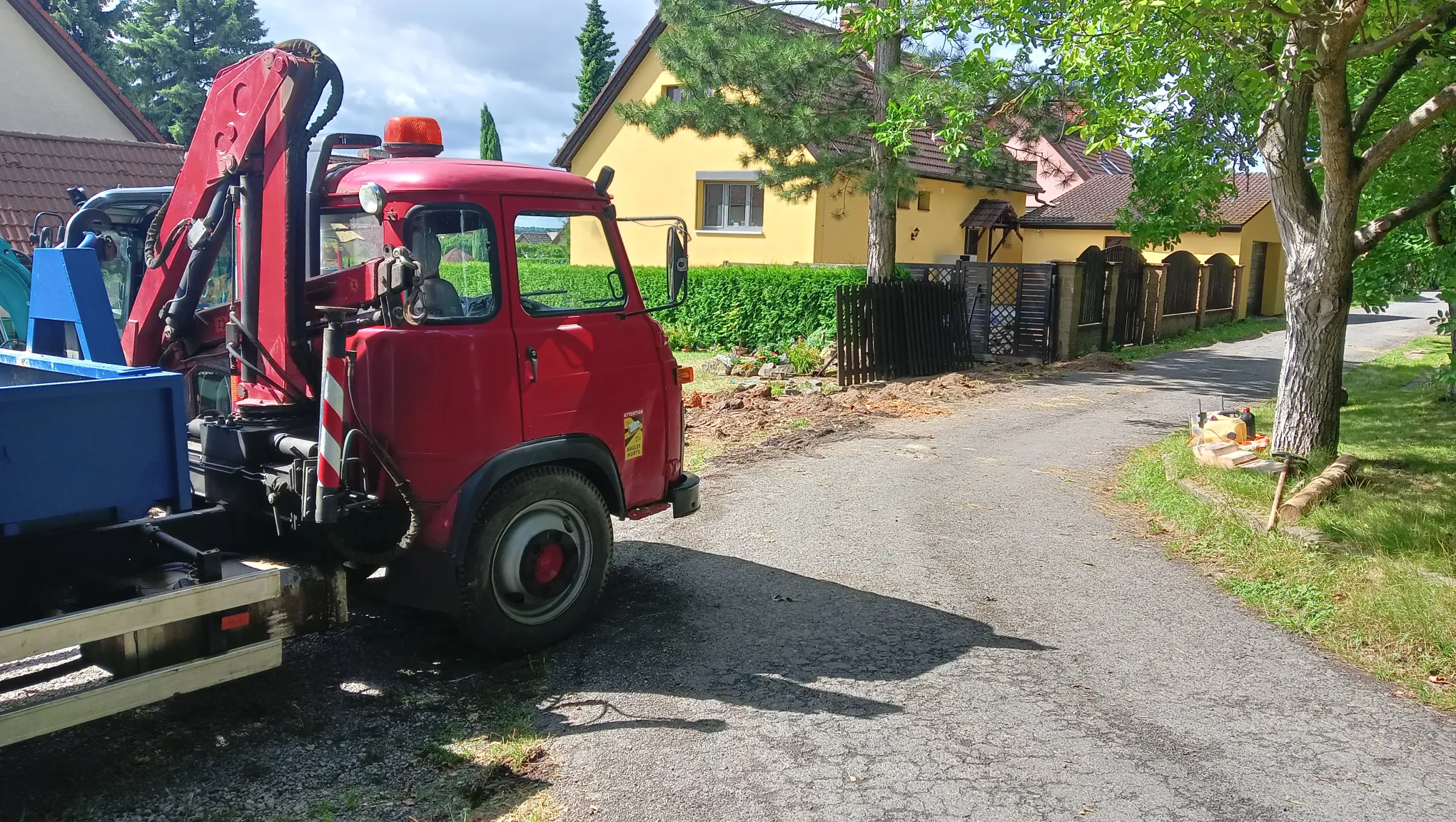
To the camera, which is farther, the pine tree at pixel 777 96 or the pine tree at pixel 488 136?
the pine tree at pixel 488 136

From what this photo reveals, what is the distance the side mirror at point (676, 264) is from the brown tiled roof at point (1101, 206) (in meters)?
27.1

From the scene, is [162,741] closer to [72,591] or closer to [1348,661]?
[72,591]

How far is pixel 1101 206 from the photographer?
113 ft

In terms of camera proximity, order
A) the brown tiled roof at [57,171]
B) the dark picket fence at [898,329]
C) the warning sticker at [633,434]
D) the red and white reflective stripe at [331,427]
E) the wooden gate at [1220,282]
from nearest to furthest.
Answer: the red and white reflective stripe at [331,427]
the warning sticker at [633,434]
the brown tiled roof at [57,171]
the dark picket fence at [898,329]
the wooden gate at [1220,282]

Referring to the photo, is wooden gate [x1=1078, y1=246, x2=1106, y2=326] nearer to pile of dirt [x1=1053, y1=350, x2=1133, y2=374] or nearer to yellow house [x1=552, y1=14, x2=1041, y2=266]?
pile of dirt [x1=1053, y1=350, x2=1133, y2=374]

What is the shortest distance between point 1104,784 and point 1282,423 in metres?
6.17

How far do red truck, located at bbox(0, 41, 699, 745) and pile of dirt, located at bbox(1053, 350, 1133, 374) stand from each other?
13831 millimetres

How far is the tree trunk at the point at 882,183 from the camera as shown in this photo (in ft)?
52.9

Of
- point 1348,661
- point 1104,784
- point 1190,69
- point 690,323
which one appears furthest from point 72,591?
point 690,323

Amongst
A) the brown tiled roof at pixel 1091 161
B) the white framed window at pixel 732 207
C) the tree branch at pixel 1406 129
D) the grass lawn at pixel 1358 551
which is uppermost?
the brown tiled roof at pixel 1091 161

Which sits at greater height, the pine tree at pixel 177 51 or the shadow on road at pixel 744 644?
the pine tree at pixel 177 51

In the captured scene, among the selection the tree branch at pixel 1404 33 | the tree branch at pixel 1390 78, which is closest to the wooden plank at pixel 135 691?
the tree branch at pixel 1404 33

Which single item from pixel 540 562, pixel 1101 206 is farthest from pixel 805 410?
pixel 1101 206

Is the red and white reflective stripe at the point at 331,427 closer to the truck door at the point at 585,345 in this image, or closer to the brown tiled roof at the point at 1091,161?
the truck door at the point at 585,345
